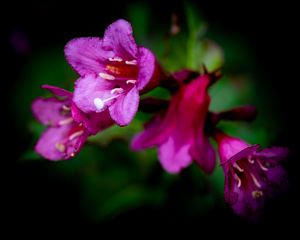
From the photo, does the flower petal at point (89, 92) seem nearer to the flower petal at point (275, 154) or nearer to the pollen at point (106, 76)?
the pollen at point (106, 76)

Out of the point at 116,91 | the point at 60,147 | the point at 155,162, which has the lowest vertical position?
the point at 155,162

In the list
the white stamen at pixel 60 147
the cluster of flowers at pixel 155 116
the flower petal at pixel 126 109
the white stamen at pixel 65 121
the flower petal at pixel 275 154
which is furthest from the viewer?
the white stamen at pixel 65 121

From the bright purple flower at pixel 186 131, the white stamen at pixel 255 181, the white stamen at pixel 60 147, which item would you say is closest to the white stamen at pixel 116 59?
the bright purple flower at pixel 186 131

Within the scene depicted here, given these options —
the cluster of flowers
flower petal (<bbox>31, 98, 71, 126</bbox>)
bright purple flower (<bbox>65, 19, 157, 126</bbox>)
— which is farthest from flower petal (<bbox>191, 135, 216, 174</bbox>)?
flower petal (<bbox>31, 98, 71, 126</bbox>)

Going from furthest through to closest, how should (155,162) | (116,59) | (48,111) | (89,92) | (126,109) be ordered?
(155,162) → (48,111) → (116,59) → (89,92) → (126,109)

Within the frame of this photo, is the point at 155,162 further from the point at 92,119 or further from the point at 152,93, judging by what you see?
the point at 92,119

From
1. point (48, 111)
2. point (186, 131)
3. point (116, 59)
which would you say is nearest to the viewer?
point (116, 59)

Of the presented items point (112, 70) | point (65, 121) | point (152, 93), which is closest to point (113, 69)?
point (112, 70)

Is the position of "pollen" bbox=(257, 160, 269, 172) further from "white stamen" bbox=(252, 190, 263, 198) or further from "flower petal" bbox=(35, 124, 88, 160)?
"flower petal" bbox=(35, 124, 88, 160)
